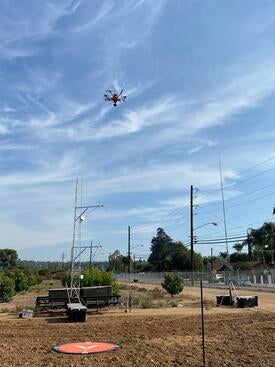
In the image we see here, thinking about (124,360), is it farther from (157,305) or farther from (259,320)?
(157,305)

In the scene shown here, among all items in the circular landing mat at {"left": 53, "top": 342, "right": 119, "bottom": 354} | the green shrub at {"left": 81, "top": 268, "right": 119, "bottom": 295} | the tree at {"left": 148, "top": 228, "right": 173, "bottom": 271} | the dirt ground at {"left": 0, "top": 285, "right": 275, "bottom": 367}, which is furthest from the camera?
the tree at {"left": 148, "top": 228, "right": 173, "bottom": 271}

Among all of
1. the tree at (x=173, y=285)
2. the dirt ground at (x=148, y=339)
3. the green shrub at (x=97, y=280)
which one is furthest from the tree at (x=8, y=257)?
the dirt ground at (x=148, y=339)

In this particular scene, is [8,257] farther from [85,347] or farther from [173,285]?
[85,347]

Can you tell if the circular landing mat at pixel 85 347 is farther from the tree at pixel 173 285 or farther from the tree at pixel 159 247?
the tree at pixel 159 247

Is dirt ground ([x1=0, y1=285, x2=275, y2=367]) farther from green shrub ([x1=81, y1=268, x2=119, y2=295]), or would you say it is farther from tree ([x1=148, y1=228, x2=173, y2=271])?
tree ([x1=148, y1=228, x2=173, y2=271])

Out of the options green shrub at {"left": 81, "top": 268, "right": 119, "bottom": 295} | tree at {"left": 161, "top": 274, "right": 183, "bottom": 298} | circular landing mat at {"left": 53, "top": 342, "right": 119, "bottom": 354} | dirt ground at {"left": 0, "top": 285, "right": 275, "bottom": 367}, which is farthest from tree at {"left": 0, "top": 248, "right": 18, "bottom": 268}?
circular landing mat at {"left": 53, "top": 342, "right": 119, "bottom": 354}

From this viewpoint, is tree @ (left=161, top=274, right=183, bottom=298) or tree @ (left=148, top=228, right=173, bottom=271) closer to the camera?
tree @ (left=161, top=274, right=183, bottom=298)

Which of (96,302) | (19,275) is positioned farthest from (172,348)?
(19,275)
